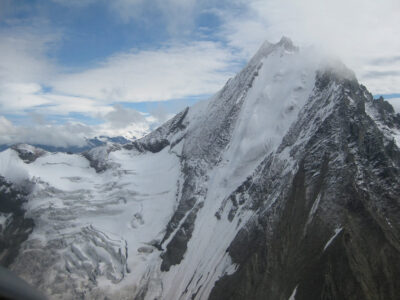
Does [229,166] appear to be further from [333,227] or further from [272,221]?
[333,227]

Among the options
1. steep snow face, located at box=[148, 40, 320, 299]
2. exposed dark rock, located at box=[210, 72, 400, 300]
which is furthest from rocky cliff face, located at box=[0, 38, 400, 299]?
steep snow face, located at box=[148, 40, 320, 299]

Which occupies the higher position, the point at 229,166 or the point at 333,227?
the point at 229,166

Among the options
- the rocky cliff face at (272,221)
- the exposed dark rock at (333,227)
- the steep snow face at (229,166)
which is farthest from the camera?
the steep snow face at (229,166)

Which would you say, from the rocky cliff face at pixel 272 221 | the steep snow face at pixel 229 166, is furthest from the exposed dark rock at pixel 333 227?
the steep snow face at pixel 229 166

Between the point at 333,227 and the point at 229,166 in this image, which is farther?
the point at 229,166

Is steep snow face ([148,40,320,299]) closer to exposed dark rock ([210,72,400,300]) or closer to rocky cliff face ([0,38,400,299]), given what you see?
rocky cliff face ([0,38,400,299])

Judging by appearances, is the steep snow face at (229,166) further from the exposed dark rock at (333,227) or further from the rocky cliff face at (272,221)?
the exposed dark rock at (333,227)

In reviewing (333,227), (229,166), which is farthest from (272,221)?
(229,166)

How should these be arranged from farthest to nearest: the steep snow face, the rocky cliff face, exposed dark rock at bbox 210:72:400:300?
the steep snow face < the rocky cliff face < exposed dark rock at bbox 210:72:400:300

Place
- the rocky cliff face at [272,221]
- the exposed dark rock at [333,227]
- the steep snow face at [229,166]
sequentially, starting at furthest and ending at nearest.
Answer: the steep snow face at [229,166] < the rocky cliff face at [272,221] < the exposed dark rock at [333,227]
